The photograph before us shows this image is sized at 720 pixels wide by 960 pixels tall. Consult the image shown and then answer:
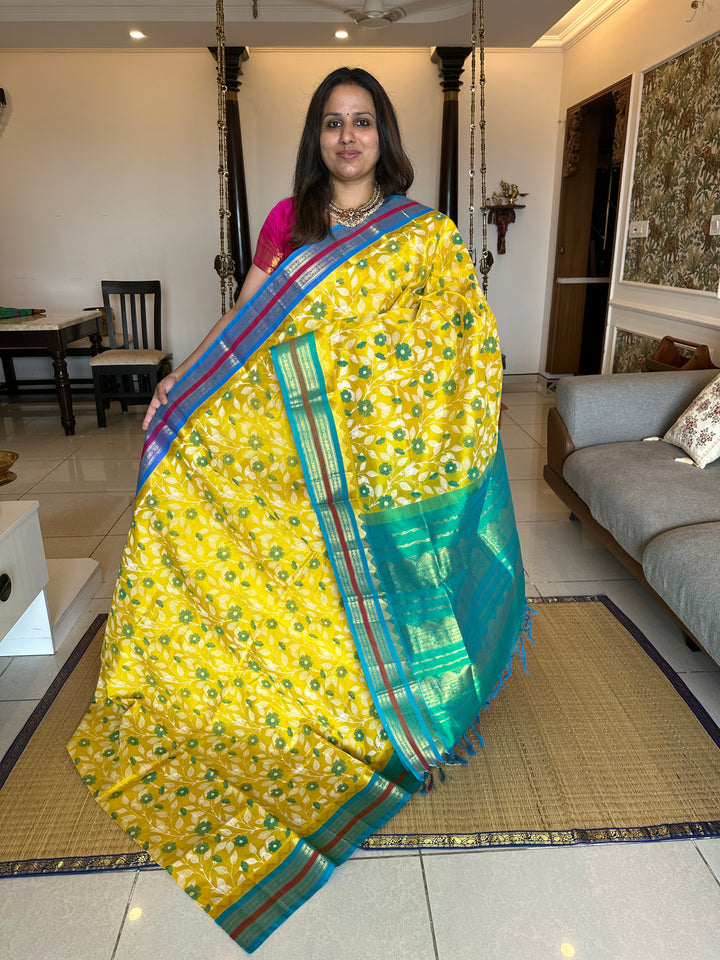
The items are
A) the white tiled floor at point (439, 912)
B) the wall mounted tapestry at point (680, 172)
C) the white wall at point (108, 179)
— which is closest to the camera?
the white tiled floor at point (439, 912)

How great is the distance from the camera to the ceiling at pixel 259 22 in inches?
163

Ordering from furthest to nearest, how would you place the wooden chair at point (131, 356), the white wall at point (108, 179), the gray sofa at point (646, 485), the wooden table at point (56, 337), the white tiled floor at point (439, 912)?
1. the white wall at point (108, 179)
2. the wooden chair at point (131, 356)
3. the wooden table at point (56, 337)
4. the gray sofa at point (646, 485)
5. the white tiled floor at point (439, 912)

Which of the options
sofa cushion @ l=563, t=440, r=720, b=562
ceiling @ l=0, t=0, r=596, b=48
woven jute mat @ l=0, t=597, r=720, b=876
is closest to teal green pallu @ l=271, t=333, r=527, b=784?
woven jute mat @ l=0, t=597, r=720, b=876

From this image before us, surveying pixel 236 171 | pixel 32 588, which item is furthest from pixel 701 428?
pixel 236 171

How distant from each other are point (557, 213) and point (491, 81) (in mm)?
1098

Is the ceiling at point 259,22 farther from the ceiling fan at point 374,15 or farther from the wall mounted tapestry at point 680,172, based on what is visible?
the wall mounted tapestry at point 680,172

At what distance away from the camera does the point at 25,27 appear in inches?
171

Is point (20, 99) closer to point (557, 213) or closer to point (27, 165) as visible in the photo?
point (27, 165)

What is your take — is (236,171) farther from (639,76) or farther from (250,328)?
(250,328)

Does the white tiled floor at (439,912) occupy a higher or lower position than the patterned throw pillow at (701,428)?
lower

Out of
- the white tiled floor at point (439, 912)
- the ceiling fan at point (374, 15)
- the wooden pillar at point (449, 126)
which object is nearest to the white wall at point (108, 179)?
the ceiling fan at point (374, 15)

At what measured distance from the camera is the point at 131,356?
15.5 feet

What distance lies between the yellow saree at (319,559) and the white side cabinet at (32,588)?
372 mm

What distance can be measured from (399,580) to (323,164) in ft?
3.32
